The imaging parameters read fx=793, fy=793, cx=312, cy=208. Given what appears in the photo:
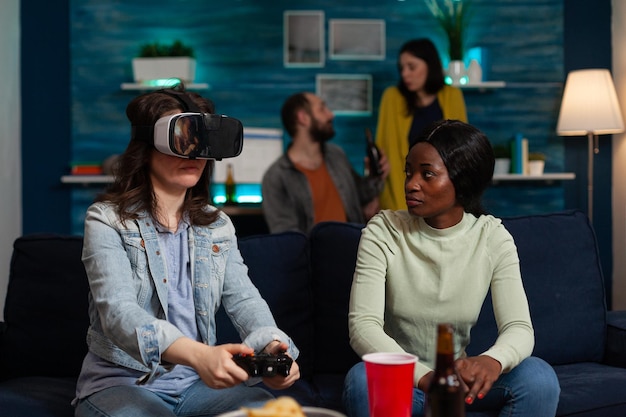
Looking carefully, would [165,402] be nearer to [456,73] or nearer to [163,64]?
[163,64]

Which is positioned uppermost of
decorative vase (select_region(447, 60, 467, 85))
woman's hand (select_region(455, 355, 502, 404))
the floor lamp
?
decorative vase (select_region(447, 60, 467, 85))

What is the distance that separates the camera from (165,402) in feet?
5.77

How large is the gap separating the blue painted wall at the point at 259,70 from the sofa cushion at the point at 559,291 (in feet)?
8.92

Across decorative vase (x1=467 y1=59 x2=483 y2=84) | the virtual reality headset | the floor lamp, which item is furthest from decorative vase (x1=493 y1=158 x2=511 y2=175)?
the virtual reality headset

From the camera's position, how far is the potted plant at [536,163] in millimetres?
5027

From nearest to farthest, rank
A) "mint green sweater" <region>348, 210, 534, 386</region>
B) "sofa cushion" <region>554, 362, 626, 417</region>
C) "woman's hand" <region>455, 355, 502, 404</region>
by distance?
1. "woman's hand" <region>455, 355, 502, 404</region>
2. "mint green sweater" <region>348, 210, 534, 386</region>
3. "sofa cushion" <region>554, 362, 626, 417</region>

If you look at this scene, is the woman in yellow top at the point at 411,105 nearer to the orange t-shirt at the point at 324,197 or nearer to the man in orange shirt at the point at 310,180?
the man in orange shirt at the point at 310,180

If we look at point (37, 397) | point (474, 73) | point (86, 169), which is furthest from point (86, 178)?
point (37, 397)

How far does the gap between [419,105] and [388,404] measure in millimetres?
3401

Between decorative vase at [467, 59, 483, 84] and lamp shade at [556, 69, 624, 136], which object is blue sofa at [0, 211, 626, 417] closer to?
lamp shade at [556, 69, 624, 136]

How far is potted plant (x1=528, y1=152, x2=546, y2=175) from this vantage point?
503cm

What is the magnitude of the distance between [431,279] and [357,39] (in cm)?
343

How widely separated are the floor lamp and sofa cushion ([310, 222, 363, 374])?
2.87 m

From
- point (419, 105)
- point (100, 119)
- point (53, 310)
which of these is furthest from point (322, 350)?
point (100, 119)
